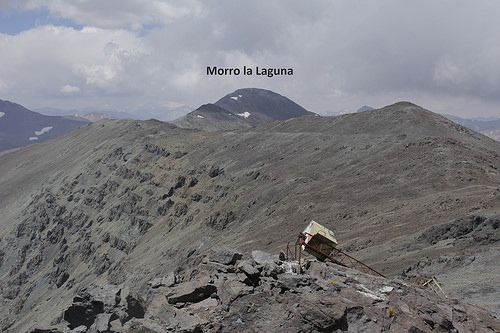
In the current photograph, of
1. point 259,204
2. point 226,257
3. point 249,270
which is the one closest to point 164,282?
point 226,257

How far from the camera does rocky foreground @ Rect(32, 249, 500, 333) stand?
1401 cm

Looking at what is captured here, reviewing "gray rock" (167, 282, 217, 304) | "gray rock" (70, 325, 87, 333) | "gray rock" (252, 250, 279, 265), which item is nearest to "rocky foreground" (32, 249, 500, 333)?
"gray rock" (167, 282, 217, 304)

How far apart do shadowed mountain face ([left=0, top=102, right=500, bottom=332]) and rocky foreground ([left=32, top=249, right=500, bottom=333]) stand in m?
5.50

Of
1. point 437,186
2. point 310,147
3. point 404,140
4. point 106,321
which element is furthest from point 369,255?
Answer: point 310,147

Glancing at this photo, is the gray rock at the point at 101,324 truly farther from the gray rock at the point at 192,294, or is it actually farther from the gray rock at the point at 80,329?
the gray rock at the point at 192,294

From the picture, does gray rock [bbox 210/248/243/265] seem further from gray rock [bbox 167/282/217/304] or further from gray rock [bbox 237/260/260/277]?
gray rock [bbox 167/282/217/304]

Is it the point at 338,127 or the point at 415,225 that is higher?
the point at 338,127

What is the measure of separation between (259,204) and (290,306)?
42525 millimetres

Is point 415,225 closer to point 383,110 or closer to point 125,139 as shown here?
point 383,110

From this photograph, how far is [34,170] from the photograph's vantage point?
14412 centimetres

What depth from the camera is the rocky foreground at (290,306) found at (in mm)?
14008

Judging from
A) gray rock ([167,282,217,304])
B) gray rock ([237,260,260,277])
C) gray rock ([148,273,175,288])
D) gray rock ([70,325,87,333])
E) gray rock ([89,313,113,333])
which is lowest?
gray rock ([70,325,87,333])

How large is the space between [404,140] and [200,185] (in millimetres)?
33346

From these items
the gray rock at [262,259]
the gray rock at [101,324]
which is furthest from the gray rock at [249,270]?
the gray rock at [101,324]
